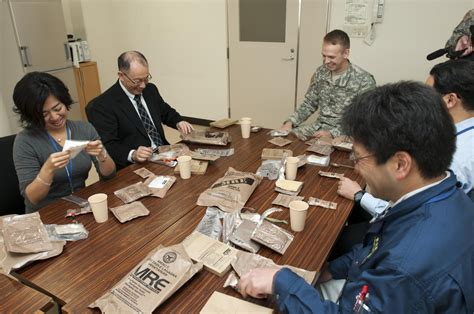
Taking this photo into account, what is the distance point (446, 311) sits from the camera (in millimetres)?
749

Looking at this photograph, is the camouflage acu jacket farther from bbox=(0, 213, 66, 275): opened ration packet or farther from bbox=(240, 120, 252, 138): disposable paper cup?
bbox=(0, 213, 66, 275): opened ration packet

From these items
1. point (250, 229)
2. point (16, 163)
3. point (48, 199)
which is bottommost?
point (48, 199)

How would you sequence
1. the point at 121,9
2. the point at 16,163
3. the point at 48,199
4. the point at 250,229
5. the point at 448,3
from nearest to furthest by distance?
the point at 250,229 → the point at 16,163 → the point at 48,199 → the point at 448,3 → the point at 121,9

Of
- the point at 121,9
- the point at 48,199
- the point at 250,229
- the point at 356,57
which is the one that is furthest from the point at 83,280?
the point at 121,9

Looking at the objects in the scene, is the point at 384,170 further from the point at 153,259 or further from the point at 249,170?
the point at 249,170

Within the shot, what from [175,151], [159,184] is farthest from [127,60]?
[159,184]

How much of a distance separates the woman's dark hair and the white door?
116 inches

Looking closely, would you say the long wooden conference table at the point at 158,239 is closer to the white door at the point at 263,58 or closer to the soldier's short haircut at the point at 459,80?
the soldier's short haircut at the point at 459,80

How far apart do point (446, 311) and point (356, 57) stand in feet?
10.8

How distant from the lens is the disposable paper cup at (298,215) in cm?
118

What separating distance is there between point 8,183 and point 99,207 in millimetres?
756

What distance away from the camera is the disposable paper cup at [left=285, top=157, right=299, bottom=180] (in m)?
1.58

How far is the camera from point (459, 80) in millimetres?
1479

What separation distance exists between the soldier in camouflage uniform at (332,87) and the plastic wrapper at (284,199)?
2.80 ft
